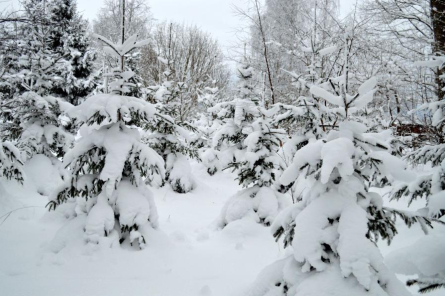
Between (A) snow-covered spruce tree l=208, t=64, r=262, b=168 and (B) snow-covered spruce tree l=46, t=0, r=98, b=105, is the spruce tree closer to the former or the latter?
(A) snow-covered spruce tree l=208, t=64, r=262, b=168

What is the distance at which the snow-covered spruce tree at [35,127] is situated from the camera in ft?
22.5

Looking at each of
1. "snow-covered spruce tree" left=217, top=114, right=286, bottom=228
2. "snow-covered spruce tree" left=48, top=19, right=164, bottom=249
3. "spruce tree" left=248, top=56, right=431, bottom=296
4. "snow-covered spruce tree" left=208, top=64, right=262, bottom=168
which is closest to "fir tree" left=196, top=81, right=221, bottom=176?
"snow-covered spruce tree" left=208, top=64, right=262, bottom=168

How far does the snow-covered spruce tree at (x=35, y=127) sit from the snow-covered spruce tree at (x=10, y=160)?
5.11 feet

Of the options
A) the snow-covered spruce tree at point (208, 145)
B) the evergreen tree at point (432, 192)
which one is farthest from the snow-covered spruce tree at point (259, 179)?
the snow-covered spruce tree at point (208, 145)

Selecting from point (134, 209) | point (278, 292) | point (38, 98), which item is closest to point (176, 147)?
point (38, 98)

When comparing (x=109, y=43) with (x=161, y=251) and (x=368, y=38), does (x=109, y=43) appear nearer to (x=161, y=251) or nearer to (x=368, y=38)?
(x=161, y=251)

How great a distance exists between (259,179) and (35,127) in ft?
21.5

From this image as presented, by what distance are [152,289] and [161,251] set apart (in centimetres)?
93

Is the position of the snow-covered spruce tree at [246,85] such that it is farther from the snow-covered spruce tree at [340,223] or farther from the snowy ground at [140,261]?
the snow-covered spruce tree at [340,223]

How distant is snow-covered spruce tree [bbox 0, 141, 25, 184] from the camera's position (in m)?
4.98

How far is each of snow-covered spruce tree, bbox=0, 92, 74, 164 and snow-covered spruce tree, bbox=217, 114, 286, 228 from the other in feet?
17.8

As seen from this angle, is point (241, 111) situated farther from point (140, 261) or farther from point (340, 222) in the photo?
point (340, 222)

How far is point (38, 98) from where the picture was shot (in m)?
6.82

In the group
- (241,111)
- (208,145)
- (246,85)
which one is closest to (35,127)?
(241,111)
